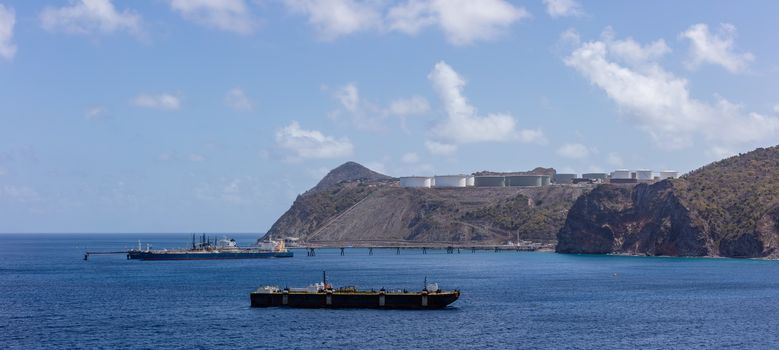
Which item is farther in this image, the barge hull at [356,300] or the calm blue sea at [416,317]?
the barge hull at [356,300]

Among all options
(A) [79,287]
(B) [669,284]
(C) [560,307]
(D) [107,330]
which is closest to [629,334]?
(C) [560,307]

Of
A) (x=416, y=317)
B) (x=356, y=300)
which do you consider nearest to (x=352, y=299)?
(x=356, y=300)

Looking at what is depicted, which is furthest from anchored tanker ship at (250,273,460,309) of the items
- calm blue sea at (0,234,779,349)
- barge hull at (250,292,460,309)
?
calm blue sea at (0,234,779,349)

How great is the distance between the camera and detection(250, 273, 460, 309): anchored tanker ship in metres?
118

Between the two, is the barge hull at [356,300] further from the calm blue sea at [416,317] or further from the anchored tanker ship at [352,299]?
the calm blue sea at [416,317]

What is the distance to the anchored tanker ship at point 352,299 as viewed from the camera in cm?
11819

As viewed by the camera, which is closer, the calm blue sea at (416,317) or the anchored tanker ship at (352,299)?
the calm blue sea at (416,317)

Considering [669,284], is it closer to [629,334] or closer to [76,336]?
[629,334]

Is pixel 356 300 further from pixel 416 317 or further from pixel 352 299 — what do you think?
pixel 416 317

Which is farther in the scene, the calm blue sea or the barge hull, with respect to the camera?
the barge hull

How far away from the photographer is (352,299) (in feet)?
392

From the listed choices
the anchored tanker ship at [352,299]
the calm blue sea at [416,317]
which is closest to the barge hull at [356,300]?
the anchored tanker ship at [352,299]

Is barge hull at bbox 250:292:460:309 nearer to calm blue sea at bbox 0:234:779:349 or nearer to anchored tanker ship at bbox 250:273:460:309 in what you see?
anchored tanker ship at bbox 250:273:460:309

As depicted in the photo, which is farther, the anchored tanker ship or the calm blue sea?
the anchored tanker ship
